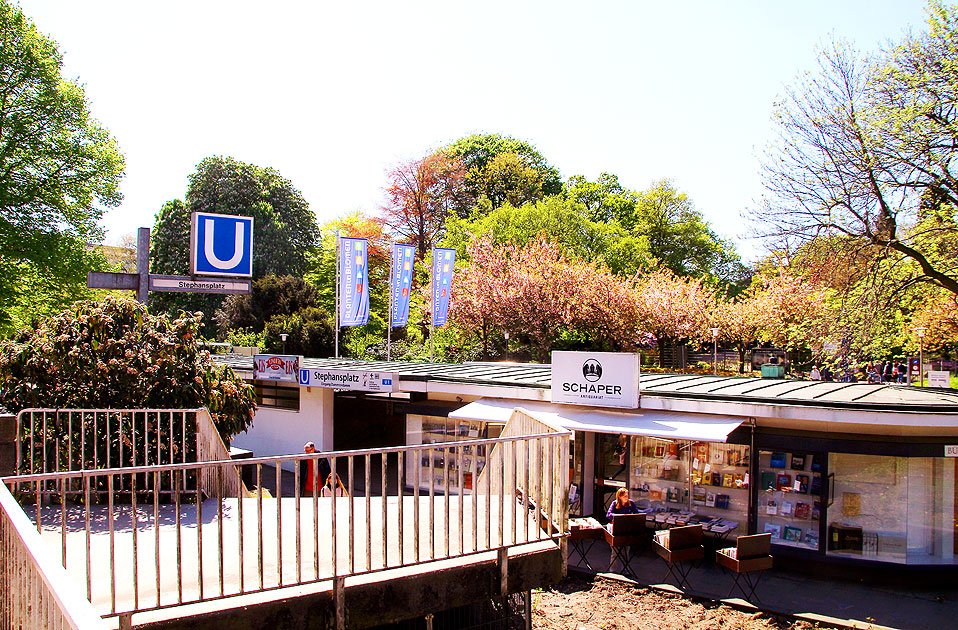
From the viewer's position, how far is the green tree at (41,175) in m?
22.8

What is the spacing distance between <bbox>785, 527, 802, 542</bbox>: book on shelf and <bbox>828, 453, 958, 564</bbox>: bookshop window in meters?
0.49

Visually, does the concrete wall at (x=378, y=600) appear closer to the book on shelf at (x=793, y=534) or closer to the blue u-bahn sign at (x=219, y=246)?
the book on shelf at (x=793, y=534)

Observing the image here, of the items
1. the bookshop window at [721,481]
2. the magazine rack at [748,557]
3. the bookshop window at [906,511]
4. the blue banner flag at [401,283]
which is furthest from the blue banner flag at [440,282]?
the magazine rack at [748,557]

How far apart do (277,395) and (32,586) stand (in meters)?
17.8

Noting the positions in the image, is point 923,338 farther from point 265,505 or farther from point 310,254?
point 310,254

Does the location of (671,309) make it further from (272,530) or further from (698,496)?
(272,530)

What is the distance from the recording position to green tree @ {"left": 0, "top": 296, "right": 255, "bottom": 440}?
8.70 m

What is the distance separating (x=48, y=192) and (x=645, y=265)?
107 feet

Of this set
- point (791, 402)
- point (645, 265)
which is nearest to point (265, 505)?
point (791, 402)

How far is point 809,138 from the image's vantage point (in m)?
18.4

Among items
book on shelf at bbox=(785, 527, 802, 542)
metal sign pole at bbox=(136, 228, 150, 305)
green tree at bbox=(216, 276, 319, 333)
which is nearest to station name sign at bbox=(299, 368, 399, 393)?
metal sign pole at bbox=(136, 228, 150, 305)

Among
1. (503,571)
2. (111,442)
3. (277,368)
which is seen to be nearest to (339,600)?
(503,571)

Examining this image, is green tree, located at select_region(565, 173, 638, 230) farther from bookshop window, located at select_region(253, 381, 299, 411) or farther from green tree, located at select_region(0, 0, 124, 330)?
bookshop window, located at select_region(253, 381, 299, 411)

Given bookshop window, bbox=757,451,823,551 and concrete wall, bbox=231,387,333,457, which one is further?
concrete wall, bbox=231,387,333,457
